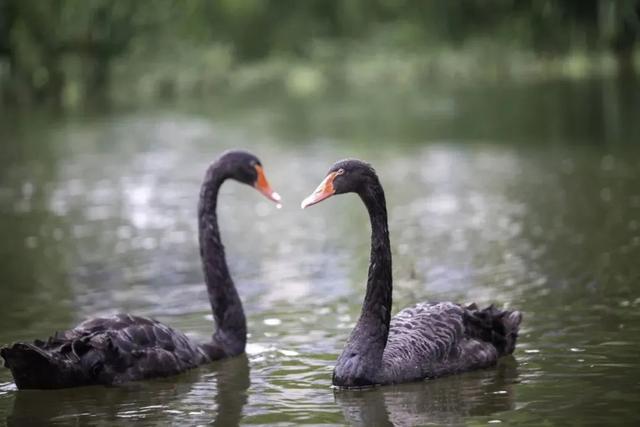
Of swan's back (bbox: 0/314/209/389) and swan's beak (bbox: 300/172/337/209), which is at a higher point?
swan's beak (bbox: 300/172/337/209)

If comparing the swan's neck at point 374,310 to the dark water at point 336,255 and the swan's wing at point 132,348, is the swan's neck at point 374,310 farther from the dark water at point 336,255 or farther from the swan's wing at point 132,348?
the swan's wing at point 132,348

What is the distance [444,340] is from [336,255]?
3784 millimetres

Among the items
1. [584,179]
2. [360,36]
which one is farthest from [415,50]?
[584,179]

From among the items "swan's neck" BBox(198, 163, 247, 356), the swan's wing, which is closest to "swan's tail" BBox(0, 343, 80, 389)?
the swan's wing

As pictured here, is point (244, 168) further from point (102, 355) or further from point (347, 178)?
point (102, 355)

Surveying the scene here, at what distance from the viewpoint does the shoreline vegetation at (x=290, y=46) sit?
2733cm

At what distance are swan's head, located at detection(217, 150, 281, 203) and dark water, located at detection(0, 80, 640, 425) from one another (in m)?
0.87

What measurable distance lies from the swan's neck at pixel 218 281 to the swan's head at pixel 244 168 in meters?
0.05

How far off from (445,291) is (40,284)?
2.86 meters

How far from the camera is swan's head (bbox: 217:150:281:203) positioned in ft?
23.0

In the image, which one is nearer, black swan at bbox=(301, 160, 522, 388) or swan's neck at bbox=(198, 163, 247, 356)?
black swan at bbox=(301, 160, 522, 388)

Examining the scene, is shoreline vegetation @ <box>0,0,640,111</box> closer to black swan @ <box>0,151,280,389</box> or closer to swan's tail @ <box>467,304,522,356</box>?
black swan @ <box>0,151,280,389</box>

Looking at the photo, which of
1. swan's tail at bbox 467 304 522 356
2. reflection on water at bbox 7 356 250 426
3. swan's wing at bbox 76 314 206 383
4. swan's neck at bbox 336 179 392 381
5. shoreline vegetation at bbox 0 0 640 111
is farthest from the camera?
shoreline vegetation at bbox 0 0 640 111

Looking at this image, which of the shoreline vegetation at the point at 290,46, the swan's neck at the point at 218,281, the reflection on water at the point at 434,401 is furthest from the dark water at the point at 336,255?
the shoreline vegetation at the point at 290,46
